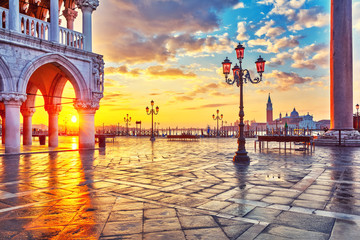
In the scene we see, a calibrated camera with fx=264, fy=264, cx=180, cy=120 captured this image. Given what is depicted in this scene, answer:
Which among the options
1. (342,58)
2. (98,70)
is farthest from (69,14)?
(342,58)

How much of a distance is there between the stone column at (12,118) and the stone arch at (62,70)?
0.52 meters

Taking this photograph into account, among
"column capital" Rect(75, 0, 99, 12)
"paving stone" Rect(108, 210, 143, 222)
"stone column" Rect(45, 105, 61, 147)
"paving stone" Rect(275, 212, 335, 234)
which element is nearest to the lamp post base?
"paving stone" Rect(275, 212, 335, 234)

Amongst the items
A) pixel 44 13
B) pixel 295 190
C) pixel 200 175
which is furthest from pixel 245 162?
pixel 44 13

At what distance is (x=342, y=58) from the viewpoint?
55.9 feet

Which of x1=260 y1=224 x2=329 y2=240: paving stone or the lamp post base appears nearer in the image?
x1=260 y1=224 x2=329 y2=240: paving stone

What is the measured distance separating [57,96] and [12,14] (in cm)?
606

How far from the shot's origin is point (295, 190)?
5605 millimetres

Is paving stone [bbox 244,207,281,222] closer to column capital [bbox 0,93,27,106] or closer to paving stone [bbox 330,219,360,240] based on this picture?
paving stone [bbox 330,219,360,240]

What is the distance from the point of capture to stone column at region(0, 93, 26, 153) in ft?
41.6

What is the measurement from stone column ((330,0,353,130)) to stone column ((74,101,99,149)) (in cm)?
1548

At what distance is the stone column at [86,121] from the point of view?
15.9 meters

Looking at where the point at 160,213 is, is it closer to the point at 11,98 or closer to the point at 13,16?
the point at 11,98

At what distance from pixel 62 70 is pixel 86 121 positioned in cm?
325

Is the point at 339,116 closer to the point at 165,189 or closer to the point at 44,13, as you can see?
the point at 165,189
